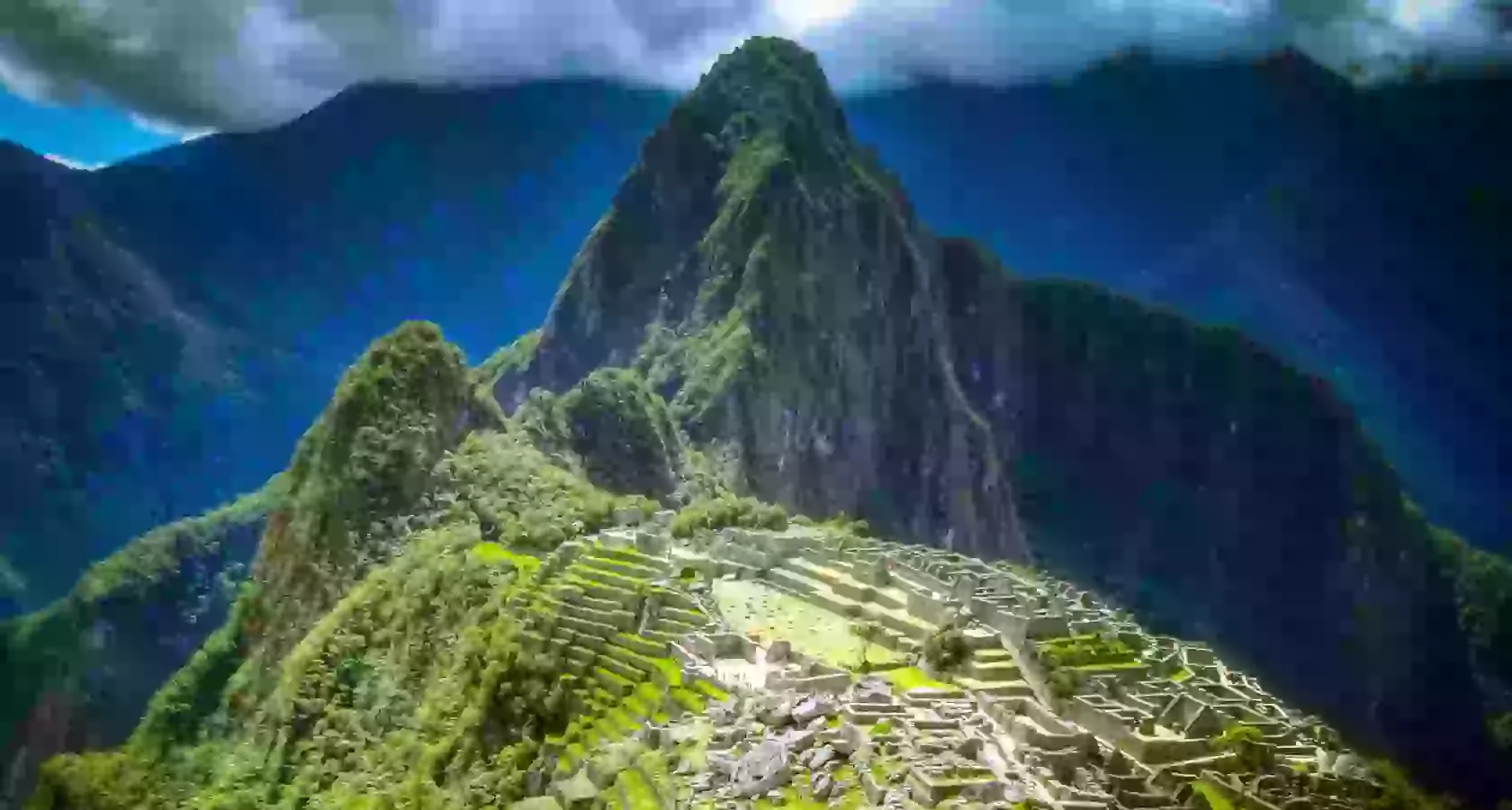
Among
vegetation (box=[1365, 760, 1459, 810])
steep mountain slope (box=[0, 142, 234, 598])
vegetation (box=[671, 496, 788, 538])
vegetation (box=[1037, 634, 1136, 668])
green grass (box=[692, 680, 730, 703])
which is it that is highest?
steep mountain slope (box=[0, 142, 234, 598])

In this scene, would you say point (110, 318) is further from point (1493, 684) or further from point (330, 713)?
point (1493, 684)

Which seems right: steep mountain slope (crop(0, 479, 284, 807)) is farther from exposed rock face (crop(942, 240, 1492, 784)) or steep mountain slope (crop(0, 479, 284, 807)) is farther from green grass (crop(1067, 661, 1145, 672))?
exposed rock face (crop(942, 240, 1492, 784))

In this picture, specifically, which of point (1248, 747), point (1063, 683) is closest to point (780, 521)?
point (1063, 683)

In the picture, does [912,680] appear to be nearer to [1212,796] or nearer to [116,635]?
[1212,796]

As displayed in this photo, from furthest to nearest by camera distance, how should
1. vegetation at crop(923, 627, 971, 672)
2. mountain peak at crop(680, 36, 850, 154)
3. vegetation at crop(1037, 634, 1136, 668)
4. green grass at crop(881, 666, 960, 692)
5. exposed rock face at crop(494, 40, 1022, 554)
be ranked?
mountain peak at crop(680, 36, 850, 154)
exposed rock face at crop(494, 40, 1022, 554)
vegetation at crop(1037, 634, 1136, 668)
vegetation at crop(923, 627, 971, 672)
green grass at crop(881, 666, 960, 692)

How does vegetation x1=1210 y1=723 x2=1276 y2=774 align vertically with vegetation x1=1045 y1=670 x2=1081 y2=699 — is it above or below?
below

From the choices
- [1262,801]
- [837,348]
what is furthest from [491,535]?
[837,348]

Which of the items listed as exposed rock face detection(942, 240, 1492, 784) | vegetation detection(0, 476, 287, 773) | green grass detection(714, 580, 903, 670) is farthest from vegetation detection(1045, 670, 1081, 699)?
vegetation detection(0, 476, 287, 773)
